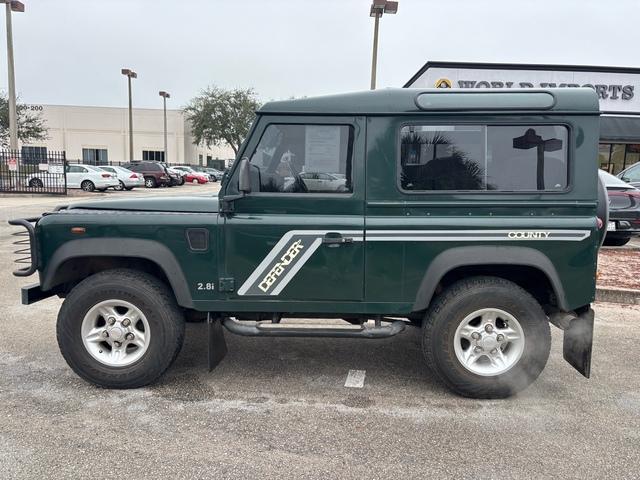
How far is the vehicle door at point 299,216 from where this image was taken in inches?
143

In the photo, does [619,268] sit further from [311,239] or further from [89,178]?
[89,178]

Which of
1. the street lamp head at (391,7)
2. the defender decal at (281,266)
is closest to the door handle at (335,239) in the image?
the defender decal at (281,266)

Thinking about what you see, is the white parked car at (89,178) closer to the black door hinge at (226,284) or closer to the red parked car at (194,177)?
the red parked car at (194,177)

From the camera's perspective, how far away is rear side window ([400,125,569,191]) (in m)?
3.61

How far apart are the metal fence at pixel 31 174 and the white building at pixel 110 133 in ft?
131

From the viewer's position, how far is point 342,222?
3643mm

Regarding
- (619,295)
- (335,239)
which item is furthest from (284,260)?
(619,295)

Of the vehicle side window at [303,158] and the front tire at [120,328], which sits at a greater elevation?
the vehicle side window at [303,158]

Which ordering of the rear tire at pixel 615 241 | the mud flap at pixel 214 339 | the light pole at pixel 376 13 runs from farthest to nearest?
1. the light pole at pixel 376 13
2. the rear tire at pixel 615 241
3. the mud flap at pixel 214 339

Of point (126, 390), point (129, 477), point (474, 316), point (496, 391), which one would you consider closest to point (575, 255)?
point (474, 316)

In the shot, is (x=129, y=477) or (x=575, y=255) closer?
(x=129, y=477)

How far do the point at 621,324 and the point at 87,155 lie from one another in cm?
6736

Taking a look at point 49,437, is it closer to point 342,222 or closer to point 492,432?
point 342,222

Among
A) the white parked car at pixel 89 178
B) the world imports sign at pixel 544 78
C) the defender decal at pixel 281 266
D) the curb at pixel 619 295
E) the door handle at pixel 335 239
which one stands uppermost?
the world imports sign at pixel 544 78
